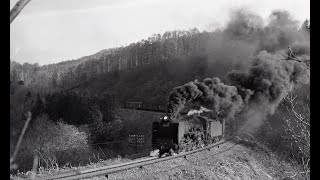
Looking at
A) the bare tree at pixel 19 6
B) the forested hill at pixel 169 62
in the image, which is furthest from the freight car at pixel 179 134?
the forested hill at pixel 169 62

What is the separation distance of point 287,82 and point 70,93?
107ft

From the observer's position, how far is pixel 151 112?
52.8 meters

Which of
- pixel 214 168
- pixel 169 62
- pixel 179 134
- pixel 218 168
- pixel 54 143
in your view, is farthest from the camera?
pixel 169 62

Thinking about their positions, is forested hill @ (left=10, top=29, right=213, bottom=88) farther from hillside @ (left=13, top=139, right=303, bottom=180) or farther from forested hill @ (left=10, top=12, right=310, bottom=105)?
hillside @ (left=13, top=139, right=303, bottom=180)

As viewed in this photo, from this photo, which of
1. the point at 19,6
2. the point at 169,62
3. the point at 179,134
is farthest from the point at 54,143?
the point at 169,62

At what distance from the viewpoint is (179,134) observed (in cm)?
2397

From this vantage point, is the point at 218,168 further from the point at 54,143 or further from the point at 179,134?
the point at 54,143

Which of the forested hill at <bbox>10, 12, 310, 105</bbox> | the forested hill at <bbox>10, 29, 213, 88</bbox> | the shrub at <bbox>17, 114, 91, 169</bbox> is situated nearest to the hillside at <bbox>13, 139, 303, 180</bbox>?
the shrub at <bbox>17, 114, 91, 169</bbox>

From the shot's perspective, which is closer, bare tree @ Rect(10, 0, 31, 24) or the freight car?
bare tree @ Rect(10, 0, 31, 24)

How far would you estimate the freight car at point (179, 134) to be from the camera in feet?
79.1

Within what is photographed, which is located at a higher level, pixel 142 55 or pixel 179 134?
pixel 142 55

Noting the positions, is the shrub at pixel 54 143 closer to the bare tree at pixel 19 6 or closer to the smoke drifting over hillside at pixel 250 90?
the smoke drifting over hillside at pixel 250 90

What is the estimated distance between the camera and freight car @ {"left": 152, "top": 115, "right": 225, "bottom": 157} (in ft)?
79.1
